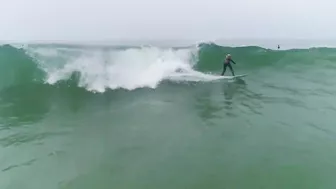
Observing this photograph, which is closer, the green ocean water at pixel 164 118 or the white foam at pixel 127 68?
the green ocean water at pixel 164 118

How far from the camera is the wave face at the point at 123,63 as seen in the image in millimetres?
13867

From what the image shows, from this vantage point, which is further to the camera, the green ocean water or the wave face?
the wave face

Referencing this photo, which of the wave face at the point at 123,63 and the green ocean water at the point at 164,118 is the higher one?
the wave face at the point at 123,63

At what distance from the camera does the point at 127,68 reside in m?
14.8

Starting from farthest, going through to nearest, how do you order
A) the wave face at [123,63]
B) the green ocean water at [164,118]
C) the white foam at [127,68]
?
the wave face at [123,63] < the white foam at [127,68] < the green ocean water at [164,118]

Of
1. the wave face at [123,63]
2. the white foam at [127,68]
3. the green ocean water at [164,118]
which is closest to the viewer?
the green ocean water at [164,118]

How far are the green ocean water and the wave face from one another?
5 centimetres

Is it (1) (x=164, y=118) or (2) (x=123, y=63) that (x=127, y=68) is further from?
(1) (x=164, y=118)

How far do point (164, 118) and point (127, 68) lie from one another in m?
4.94

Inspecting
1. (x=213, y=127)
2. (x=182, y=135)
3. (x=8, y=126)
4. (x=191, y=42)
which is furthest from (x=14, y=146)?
(x=191, y=42)

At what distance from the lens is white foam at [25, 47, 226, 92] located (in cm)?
1372

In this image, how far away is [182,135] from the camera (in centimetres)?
926

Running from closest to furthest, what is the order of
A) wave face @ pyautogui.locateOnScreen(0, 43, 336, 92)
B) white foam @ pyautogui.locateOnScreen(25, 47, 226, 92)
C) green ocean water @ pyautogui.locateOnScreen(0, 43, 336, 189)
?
green ocean water @ pyautogui.locateOnScreen(0, 43, 336, 189) → white foam @ pyautogui.locateOnScreen(25, 47, 226, 92) → wave face @ pyautogui.locateOnScreen(0, 43, 336, 92)

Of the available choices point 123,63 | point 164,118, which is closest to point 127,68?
point 123,63
